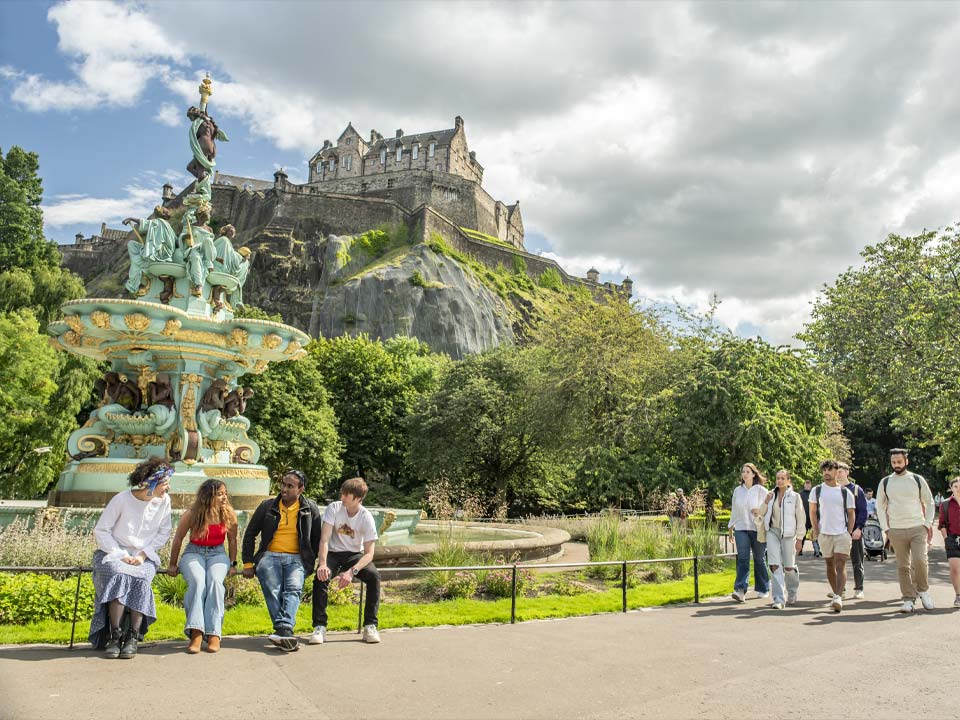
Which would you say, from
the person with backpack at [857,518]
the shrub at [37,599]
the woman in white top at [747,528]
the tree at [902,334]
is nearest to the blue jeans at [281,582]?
the shrub at [37,599]

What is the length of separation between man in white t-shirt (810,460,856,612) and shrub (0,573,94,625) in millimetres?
8244

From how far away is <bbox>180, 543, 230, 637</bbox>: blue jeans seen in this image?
5.71 meters

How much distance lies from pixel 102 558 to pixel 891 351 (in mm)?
20463

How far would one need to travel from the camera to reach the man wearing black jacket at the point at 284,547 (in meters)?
6.09

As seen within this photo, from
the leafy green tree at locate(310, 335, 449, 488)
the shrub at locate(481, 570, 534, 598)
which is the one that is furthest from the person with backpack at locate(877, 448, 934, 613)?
the leafy green tree at locate(310, 335, 449, 488)

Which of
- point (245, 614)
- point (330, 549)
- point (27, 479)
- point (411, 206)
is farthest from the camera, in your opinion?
point (411, 206)

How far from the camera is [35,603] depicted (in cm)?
654

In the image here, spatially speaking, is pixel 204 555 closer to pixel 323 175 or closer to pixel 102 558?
pixel 102 558

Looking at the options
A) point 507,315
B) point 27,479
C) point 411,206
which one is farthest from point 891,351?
point 411,206

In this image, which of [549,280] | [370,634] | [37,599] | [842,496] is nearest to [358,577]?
[370,634]

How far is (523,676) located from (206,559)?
2.74 m

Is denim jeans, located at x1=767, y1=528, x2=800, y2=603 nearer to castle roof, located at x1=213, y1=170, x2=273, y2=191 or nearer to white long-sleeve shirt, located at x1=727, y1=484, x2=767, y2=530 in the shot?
white long-sleeve shirt, located at x1=727, y1=484, x2=767, y2=530

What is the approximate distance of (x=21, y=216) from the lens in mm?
47969

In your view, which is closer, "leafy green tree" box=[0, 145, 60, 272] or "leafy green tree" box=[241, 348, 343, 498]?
"leafy green tree" box=[241, 348, 343, 498]
